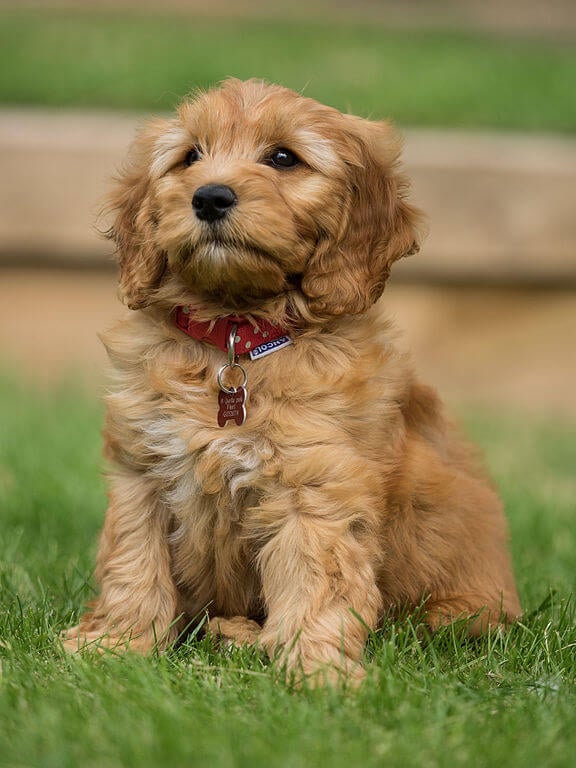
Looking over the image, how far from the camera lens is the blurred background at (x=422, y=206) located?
8.57 metres

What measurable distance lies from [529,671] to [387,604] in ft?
A: 1.74

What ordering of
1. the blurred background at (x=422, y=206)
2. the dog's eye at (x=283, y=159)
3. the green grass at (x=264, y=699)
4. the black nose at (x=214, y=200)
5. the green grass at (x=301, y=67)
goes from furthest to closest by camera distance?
the green grass at (x=301, y=67)
the blurred background at (x=422, y=206)
the dog's eye at (x=283, y=159)
the black nose at (x=214, y=200)
the green grass at (x=264, y=699)

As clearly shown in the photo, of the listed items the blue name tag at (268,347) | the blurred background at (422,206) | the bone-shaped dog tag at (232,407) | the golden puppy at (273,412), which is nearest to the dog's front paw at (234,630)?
the golden puppy at (273,412)

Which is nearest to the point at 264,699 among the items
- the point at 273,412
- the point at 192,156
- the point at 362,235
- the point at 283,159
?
the point at 273,412

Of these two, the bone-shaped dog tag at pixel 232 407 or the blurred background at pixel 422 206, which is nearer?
the bone-shaped dog tag at pixel 232 407

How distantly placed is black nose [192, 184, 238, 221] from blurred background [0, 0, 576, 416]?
175 inches

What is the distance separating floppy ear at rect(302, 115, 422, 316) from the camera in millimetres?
3662

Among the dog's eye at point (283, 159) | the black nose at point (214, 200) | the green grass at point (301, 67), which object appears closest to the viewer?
the black nose at point (214, 200)

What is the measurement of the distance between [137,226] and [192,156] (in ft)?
1.01

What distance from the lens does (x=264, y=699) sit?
297 centimetres

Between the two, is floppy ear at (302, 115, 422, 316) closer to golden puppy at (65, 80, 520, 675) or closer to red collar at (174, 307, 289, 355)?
golden puppy at (65, 80, 520, 675)

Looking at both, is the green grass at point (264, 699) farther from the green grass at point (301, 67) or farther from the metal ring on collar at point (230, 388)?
the green grass at point (301, 67)

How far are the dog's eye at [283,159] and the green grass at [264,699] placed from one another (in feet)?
4.82

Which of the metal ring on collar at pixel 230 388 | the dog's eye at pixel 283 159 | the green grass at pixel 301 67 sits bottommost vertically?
the metal ring on collar at pixel 230 388
